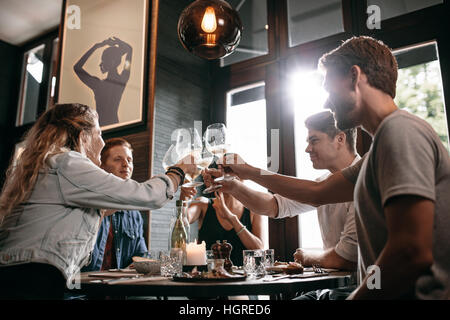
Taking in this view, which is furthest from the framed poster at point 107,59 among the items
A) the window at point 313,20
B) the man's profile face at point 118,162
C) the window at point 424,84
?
the window at point 424,84

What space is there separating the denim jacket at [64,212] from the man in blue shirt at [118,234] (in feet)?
2.38

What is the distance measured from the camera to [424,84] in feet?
8.65

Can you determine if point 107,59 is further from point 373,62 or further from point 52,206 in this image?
point 373,62

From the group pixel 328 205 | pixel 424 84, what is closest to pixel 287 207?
pixel 328 205

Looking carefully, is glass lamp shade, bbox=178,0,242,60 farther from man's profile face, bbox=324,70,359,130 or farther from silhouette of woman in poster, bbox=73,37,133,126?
silhouette of woman in poster, bbox=73,37,133,126

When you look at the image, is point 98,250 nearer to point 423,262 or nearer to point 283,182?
point 283,182

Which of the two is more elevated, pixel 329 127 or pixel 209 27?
pixel 209 27

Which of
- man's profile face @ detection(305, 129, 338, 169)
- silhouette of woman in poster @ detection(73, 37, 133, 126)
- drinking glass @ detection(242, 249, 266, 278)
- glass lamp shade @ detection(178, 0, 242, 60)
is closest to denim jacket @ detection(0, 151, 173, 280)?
drinking glass @ detection(242, 249, 266, 278)

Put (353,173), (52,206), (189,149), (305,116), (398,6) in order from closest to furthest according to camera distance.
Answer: (52,206) < (353,173) < (189,149) < (398,6) < (305,116)

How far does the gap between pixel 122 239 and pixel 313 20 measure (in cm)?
241

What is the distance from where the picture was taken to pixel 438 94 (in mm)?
2551

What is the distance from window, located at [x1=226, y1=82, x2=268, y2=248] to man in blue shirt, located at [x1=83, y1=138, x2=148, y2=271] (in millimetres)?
1099

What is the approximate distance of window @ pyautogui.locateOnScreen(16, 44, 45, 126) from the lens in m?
5.36
